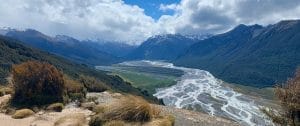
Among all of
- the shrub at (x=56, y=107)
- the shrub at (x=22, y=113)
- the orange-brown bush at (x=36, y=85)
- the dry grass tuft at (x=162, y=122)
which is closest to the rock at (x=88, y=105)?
the shrub at (x=56, y=107)

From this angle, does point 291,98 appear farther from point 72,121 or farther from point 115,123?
point 72,121

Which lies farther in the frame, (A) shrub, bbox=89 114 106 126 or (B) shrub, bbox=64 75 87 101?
(B) shrub, bbox=64 75 87 101

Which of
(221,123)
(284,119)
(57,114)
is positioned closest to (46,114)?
(57,114)

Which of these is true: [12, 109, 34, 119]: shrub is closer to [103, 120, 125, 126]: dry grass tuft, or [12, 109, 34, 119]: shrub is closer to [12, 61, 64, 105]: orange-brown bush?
[12, 61, 64, 105]: orange-brown bush

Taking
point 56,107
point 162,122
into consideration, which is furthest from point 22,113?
point 162,122

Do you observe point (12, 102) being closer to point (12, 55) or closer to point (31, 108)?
point (31, 108)

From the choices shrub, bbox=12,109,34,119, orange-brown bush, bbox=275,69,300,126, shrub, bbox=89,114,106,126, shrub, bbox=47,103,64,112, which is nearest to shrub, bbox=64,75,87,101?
shrub, bbox=47,103,64,112
